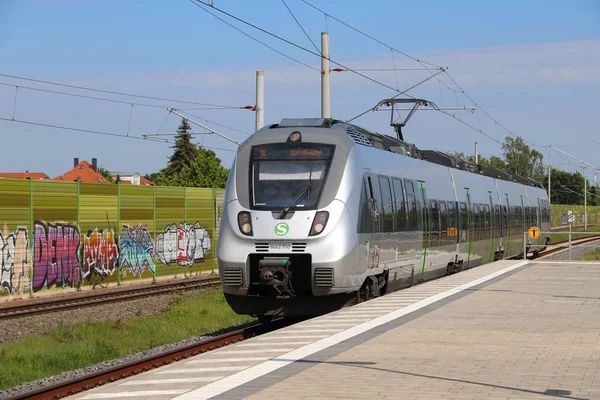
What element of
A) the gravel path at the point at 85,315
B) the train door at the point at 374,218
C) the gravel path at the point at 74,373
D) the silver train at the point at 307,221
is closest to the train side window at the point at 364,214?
the silver train at the point at 307,221

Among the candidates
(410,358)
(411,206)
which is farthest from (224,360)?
(411,206)

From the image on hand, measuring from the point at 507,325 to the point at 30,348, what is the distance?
8339mm

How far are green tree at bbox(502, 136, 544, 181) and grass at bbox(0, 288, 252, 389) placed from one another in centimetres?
12800

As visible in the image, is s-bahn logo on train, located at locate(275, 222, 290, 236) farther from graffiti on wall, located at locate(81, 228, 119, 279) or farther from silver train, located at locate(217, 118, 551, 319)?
graffiti on wall, located at locate(81, 228, 119, 279)

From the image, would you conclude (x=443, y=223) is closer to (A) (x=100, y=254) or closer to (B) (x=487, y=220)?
(B) (x=487, y=220)

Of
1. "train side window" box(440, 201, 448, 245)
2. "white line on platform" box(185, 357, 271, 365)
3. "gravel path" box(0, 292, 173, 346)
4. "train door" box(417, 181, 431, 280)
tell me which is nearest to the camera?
"white line on platform" box(185, 357, 271, 365)

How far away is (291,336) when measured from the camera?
13.8m

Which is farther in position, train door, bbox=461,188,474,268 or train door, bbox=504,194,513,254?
train door, bbox=504,194,513,254

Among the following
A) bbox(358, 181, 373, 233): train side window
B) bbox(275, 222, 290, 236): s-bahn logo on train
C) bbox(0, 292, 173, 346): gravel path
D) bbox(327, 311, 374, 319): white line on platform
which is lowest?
bbox(0, 292, 173, 346): gravel path

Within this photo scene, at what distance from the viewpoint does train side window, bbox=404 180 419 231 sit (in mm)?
22109

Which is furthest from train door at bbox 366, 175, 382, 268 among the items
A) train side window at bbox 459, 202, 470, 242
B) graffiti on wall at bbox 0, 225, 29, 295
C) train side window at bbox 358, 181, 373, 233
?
graffiti on wall at bbox 0, 225, 29, 295

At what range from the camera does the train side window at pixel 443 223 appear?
85.6 feet

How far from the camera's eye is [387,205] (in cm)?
1989

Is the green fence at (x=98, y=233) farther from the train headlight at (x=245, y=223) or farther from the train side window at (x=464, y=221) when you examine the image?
the train headlight at (x=245, y=223)
